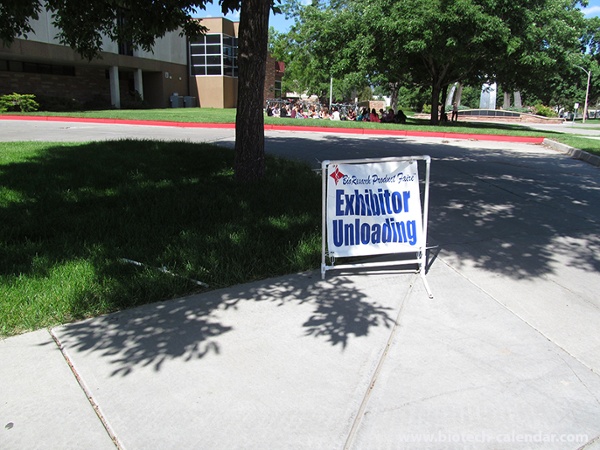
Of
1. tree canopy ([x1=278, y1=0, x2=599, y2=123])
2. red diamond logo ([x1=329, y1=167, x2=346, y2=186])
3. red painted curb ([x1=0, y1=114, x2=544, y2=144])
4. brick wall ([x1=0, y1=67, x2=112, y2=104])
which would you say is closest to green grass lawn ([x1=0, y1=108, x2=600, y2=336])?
red diamond logo ([x1=329, y1=167, x2=346, y2=186])

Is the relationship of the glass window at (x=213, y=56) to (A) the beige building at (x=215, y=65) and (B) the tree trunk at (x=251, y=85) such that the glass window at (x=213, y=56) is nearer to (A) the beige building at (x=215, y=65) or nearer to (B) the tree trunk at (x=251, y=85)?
(A) the beige building at (x=215, y=65)

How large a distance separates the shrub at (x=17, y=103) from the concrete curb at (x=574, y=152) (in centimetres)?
2624

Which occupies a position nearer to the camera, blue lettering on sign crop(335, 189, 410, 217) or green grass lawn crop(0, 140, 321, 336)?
green grass lawn crop(0, 140, 321, 336)

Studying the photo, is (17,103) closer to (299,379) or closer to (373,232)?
(373,232)

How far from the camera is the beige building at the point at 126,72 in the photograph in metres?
30.5

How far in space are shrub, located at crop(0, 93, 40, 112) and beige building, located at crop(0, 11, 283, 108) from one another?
9.31ft

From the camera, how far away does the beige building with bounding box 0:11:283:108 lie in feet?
100

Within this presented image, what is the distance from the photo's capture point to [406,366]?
10.2 ft

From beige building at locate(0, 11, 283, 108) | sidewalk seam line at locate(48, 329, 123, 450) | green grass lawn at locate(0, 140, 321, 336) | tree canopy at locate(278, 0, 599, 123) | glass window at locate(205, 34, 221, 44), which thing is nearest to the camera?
sidewalk seam line at locate(48, 329, 123, 450)

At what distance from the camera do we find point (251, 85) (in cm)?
693

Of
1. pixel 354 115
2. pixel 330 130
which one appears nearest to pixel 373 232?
pixel 330 130

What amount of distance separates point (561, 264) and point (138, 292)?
159 inches

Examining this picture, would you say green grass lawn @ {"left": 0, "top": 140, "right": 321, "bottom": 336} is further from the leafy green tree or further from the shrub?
the shrub

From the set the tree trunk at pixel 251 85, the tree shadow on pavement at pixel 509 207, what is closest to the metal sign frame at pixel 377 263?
the tree shadow on pavement at pixel 509 207
